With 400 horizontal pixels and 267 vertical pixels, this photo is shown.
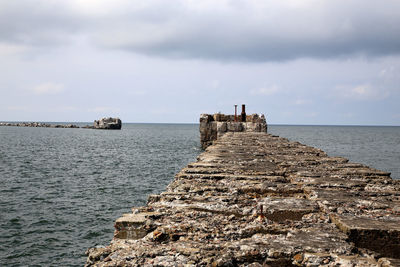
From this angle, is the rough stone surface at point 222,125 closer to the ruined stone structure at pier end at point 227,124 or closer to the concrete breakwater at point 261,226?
the ruined stone structure at pier end at point 227,124

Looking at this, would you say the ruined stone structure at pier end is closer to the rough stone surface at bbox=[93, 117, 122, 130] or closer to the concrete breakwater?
the concrete breakwater

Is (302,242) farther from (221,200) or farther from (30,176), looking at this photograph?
(30,176)

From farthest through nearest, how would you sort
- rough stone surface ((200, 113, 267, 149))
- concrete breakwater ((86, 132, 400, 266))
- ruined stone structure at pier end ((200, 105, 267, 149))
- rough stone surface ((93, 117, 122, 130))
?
rough stone surface ((93, 117, 122, 130))
rough stone surface ((200, 113, 267, 149))
ruined stone structure at pier end ((200, 105, 267, 149))
concrete breakwater ((86, 132, 400, 266))

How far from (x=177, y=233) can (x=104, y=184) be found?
1551cm

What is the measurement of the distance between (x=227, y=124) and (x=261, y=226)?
23.9 metres

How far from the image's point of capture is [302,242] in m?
2.24

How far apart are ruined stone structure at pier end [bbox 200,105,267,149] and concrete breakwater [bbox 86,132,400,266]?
19565 millimetres

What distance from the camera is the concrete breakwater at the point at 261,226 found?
2084 mm

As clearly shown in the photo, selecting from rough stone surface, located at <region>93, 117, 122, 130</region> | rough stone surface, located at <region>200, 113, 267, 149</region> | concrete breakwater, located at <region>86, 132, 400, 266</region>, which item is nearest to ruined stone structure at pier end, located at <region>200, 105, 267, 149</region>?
rough stone surface, located at <region>200, 113, 267, 149</region>

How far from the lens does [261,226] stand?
2623 mm

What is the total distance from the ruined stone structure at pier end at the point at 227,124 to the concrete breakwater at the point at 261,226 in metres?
19.6

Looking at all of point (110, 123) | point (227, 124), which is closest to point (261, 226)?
point (227, 124)

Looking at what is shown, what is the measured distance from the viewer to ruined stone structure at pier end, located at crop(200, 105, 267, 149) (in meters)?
23.9

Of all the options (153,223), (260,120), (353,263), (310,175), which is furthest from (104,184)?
(353,263)
